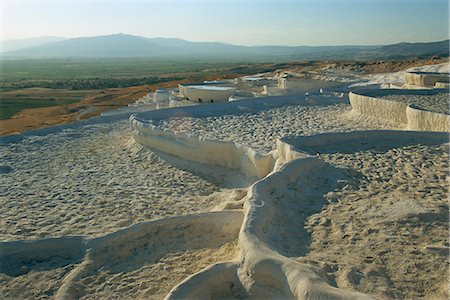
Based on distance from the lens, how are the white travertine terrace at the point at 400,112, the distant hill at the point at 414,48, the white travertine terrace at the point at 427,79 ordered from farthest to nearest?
1. the distant hill at the point at 414,48
2. the white travertine terrace at the point at 427,79
3. the white travertine terrace at the point at 400,112

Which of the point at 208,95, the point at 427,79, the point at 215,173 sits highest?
the point at 427,79

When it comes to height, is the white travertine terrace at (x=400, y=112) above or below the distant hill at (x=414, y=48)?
below

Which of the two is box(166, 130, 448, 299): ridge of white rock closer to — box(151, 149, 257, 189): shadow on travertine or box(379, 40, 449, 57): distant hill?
box(151, 149, 257, 189): shadow on travertine

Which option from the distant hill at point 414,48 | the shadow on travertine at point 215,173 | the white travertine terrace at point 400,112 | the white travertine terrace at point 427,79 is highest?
the distant hill at point 414,48

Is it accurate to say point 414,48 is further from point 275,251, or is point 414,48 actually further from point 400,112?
point 275,251

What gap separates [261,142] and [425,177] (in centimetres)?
375

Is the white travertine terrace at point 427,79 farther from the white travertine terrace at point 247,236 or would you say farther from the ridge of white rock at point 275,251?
the ridge of white rock at point 275,251

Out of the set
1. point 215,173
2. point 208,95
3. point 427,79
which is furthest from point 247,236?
point 208,95

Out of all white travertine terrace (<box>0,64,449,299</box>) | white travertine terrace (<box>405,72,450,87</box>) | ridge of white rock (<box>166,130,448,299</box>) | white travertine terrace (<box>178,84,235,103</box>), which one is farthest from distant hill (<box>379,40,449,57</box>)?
ridge of white rock (<box>166,130,448,299</box>)

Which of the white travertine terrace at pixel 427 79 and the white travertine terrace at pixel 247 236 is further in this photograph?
the white travertine terrace at pixel 427 79

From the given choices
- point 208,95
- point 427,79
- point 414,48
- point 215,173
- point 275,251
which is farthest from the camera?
point 414,48

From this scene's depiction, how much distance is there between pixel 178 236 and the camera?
5.41 metres

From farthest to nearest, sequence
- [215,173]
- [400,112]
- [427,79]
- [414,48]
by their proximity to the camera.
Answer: [414,48]
[427,79]
[400,112]
[215,173]

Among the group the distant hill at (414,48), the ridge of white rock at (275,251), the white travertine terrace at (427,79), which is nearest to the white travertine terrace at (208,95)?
the white travertine terrace at (427,79)
